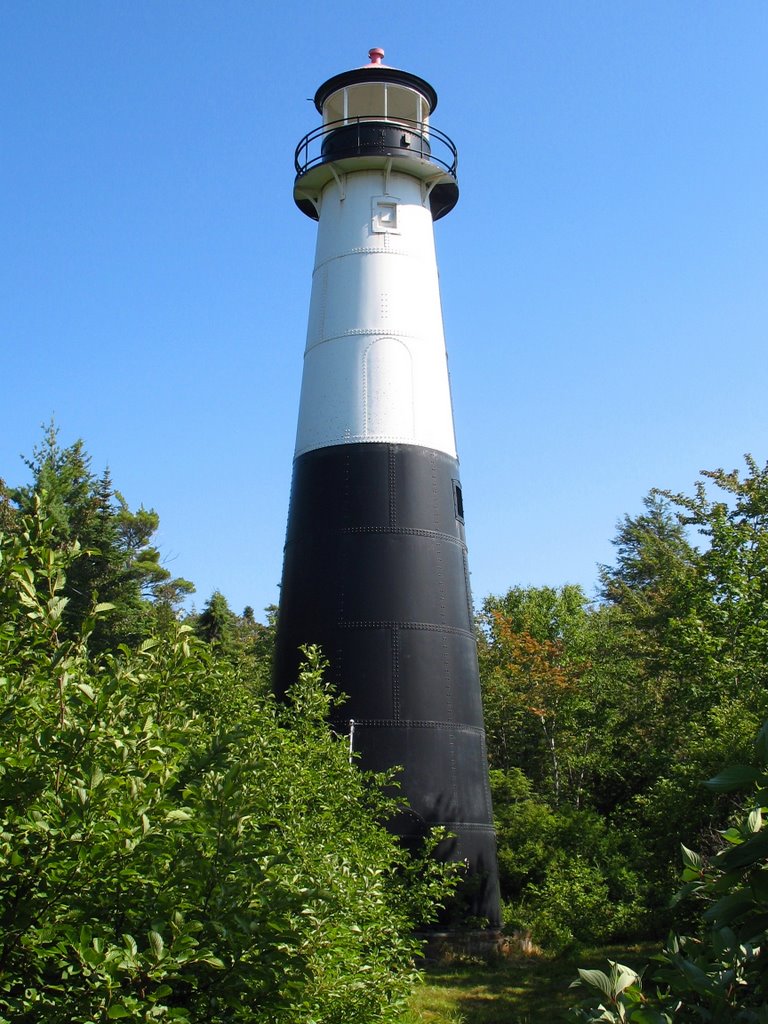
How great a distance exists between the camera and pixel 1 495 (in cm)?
3738

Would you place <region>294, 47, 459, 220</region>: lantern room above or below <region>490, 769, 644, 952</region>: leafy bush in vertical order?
above

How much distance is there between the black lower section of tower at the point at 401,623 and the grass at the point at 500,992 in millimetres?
919

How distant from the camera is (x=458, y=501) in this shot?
16.4 m

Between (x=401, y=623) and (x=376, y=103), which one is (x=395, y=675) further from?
(x=376, y=103)

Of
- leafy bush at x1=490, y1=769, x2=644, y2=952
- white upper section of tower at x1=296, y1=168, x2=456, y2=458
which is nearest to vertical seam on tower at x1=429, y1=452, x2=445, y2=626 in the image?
white upper section of tower at x1=296, y1=168, x2=456, y2=458

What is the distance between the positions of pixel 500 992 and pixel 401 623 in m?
5.25

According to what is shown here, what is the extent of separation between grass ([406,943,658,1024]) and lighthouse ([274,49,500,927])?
0.94 metres

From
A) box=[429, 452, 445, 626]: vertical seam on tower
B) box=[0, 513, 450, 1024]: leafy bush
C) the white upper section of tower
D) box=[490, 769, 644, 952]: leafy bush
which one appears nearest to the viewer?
box=[0, 513, 450, 1024]: leafy bush

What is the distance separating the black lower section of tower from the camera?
1422 centimetres

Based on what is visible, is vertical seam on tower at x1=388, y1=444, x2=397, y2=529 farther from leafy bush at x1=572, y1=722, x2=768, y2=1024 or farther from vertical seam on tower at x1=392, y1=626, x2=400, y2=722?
leafy bush at x1=572, y1=722, x2=768, y2=1024

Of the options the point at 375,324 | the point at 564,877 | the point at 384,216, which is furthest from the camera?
the point at 564,877

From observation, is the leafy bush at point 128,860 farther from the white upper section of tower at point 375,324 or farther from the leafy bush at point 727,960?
the white upper section of tower at point 375,324

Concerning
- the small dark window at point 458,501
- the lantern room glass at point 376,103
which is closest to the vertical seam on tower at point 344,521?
the small dark window at point 458,501

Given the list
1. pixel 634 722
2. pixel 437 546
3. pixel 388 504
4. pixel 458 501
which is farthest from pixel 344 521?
pixel 634 722
